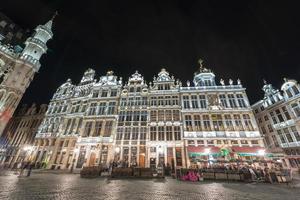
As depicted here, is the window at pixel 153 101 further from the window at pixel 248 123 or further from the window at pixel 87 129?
the window at pixel 248 123

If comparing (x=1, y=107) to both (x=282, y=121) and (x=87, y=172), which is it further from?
(x=282, y=121)

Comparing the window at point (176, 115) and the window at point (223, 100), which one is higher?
the window at point (223, 100)

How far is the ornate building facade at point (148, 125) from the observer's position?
27.0m

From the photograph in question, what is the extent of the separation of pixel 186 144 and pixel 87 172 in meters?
17.6

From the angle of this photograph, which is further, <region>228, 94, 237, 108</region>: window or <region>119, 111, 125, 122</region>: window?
<region>119, 111, 125, 122</region>: window

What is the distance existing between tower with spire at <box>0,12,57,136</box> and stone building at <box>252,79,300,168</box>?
196 feet

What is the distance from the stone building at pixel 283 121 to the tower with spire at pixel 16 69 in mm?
59889

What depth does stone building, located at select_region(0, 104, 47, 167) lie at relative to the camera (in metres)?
38.3

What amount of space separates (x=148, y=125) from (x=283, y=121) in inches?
1161

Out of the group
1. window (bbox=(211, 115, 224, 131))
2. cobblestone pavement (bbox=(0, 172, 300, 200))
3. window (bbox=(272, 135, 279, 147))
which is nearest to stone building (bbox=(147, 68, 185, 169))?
window (bbox=(211, 115, 224, 131))

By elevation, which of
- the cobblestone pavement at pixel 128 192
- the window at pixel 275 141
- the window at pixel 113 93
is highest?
the window at pixel 113 93

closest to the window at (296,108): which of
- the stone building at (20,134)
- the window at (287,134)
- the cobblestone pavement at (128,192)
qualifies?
the window at (287,134)

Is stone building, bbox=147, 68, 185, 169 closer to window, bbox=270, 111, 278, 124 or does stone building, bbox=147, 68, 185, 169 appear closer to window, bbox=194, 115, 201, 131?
window, bbox=194, 115, 201, 131

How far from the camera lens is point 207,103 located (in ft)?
102
